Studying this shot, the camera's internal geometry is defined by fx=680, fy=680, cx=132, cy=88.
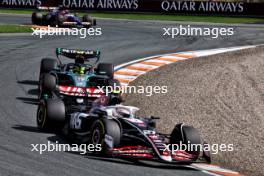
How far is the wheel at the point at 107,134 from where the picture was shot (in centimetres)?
1254

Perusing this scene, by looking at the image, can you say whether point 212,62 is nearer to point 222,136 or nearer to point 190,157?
point 222,136

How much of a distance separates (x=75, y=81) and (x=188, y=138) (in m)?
5.91

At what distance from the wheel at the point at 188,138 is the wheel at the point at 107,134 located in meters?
1.23

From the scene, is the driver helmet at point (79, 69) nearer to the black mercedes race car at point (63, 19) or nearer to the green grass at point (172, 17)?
the black mercedes race car at point (63, 19)

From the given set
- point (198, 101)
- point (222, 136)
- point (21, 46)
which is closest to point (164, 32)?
point (21, 46)

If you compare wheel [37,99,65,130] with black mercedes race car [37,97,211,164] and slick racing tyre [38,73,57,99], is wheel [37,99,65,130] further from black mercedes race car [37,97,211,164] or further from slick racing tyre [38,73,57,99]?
slick racing tyre [38,73,57,99]

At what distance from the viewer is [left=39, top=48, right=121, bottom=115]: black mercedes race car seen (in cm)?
1727

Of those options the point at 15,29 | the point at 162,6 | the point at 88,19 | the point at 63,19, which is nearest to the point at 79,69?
the point at 15,29

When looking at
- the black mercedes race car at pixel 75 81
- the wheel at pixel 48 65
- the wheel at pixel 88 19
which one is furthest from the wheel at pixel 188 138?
the wheel at pixel 88 19

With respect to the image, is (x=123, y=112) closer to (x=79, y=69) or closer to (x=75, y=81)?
(x=75, y=81)

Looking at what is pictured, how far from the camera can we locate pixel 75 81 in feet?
59.6

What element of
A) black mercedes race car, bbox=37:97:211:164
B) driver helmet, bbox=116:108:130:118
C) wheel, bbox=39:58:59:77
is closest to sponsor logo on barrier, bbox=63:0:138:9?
wheel, bbox=39:58:59:77

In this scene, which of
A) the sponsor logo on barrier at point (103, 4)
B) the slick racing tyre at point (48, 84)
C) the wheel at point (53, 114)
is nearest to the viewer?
the wheel at point (53, 114)

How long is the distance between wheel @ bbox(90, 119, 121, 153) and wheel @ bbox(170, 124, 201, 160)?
1.23m
